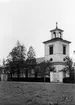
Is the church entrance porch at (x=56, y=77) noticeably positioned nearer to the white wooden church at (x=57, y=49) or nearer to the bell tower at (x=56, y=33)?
the white wooden church at (x=57, y=49)

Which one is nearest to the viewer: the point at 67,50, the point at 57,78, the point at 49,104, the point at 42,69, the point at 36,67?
the point at 49,104

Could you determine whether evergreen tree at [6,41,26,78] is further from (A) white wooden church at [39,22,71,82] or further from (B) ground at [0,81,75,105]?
(B) ground at [0,81,75,105]

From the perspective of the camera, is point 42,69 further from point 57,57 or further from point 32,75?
point 32,75

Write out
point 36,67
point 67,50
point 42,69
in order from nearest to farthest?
point 42,69 < point 36,67 < point 67,50

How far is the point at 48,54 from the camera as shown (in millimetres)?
59312

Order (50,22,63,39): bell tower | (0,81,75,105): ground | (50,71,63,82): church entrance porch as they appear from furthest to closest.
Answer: (50,22,63,39): bell tower, (50,71,63,82): church entrance porch, (0,81,75,105): ground

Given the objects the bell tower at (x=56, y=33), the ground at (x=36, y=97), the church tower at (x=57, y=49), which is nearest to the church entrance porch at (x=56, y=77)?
the church tower at (x=57, y=49)

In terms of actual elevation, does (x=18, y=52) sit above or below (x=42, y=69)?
above

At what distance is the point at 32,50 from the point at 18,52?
4.65 metres

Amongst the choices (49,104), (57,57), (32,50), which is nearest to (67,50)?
(57,57)

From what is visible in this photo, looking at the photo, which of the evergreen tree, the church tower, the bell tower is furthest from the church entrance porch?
the bell tower

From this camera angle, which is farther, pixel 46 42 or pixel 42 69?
pixel 46 42

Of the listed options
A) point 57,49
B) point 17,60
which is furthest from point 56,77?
point 17,60

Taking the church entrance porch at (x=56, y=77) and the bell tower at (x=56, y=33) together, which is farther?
the bell tower at (x=56, y=33)
